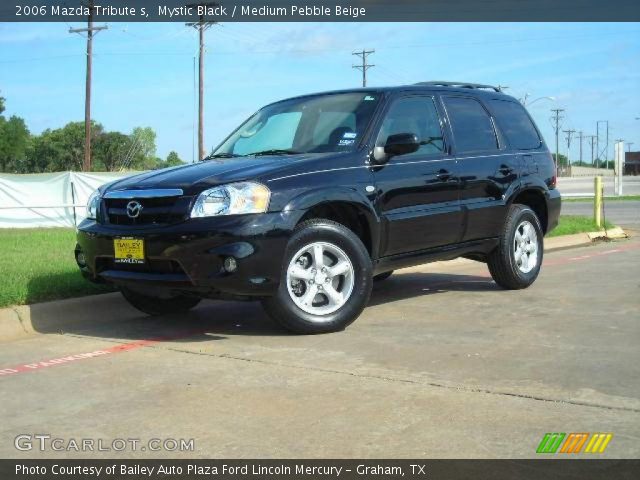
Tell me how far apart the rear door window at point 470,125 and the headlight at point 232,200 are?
2334 mm

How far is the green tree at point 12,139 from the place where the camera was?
72562 millimetres

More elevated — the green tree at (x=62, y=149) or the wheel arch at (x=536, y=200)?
the green tree at (x=62, y=149)

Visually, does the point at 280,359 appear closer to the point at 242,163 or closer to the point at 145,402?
the point at 145,402

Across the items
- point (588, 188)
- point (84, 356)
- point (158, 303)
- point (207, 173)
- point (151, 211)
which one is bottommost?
point (84, 356)

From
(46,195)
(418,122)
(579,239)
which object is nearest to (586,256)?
(579,239)

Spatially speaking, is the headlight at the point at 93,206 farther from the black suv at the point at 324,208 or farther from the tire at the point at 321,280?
the tire at the point at 321,280

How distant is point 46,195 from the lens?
22.2m

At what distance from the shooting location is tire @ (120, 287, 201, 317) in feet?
20.2

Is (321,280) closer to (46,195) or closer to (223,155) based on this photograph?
(223,155)

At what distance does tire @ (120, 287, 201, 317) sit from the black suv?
0.01 m

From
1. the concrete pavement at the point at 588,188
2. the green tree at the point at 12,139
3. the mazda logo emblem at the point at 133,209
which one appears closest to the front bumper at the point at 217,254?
the mazda logo emblem at the point at 133,209

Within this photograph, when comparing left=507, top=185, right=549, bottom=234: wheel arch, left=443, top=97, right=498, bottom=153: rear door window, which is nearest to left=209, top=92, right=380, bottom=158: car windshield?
left=443, top=97, right=498, bottom=153: rear door window

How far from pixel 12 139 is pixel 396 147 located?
247 ft
